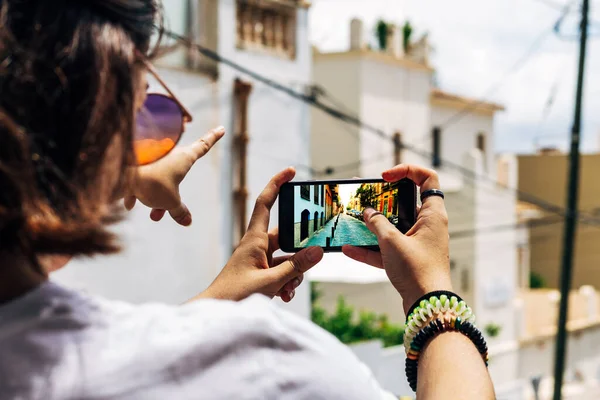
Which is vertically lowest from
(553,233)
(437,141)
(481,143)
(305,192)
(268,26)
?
(553,233)

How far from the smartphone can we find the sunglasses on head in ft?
0.60

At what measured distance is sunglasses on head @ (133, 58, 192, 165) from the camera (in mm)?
1188

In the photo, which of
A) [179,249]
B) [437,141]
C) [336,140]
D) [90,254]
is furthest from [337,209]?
[437,141]

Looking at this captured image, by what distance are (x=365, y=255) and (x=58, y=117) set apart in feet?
2.04

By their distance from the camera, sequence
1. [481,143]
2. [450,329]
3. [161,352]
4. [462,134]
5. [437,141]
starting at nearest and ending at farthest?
1. [161,352]
2. [450,329]
3. [437,141]
4. [462,134]
5. [481,143]

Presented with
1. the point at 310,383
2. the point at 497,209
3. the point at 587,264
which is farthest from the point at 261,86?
the point at 587,264

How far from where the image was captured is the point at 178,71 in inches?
316

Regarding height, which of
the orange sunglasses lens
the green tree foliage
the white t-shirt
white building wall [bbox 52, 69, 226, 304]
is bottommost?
the green tree foliage

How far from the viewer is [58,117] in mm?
817

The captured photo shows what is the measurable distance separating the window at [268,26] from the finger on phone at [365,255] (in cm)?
777

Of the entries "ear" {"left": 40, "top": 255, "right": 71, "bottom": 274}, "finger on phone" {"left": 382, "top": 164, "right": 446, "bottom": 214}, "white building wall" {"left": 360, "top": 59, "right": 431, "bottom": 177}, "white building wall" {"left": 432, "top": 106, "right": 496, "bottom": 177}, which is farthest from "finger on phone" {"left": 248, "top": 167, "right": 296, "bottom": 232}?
"white building wall" {"left": 432, "top": 106, "right": 496, "bottom": 177}

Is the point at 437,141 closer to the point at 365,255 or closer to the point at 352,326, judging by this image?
the point at 352,326

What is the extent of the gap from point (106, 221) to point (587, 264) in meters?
27.1

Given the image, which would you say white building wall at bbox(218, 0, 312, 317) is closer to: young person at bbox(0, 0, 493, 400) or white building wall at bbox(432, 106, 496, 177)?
white building wall at bbox(432, 106, 496, 177)
